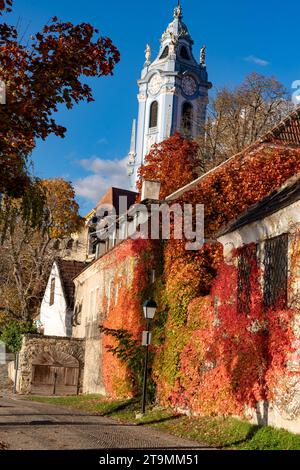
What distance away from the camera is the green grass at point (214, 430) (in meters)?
11.1

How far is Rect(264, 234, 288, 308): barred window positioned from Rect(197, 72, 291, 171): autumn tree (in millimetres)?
23709

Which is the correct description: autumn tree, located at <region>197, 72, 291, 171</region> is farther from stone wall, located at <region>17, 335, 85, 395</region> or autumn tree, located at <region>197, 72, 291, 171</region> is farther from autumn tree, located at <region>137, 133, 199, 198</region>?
stone wall, located at <region>17, 335, 85, 395</region>

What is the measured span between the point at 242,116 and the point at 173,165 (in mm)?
5044

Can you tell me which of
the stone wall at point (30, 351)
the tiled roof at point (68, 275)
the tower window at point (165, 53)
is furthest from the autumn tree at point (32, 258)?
the tower window at point (165, 53)

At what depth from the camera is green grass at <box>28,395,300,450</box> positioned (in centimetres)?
1111

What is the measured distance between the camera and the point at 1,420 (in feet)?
47.9

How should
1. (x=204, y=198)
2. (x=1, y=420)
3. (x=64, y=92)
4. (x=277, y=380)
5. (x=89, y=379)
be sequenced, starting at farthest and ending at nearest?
1. (x=89, y=379)
2. (x=204, y=198)
3. (x=1, y=420)
4. (x=277, y=380)
5. (x=64, y=92)

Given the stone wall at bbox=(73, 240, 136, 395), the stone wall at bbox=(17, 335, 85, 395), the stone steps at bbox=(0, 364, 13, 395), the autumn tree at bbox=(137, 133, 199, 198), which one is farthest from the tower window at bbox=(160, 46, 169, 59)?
the stone wall at bbox=(17, 335, 85, 395)

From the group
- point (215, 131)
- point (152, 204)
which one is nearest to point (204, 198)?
point (152, 204)

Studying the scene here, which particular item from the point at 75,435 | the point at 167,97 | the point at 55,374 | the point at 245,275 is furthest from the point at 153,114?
the point at 75,435

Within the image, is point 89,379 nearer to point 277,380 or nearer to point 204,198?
point 204,198

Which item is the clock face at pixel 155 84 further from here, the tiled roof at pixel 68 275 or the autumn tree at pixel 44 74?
the autumn tree at pixel 44 74

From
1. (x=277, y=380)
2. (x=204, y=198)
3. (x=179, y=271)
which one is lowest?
(x=277, y=380)
